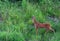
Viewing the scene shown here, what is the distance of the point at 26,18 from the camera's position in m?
9.23

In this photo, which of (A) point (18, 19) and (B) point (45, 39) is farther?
(A) point (18, 19)

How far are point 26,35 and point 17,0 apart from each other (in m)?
2.33

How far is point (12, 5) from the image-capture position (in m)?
9.81

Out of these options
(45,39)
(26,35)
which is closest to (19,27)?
(26,35)

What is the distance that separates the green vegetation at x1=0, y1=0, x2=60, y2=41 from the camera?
8188 mm

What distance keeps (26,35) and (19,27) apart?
0.36m

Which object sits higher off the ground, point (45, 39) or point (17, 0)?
point (17, 0)

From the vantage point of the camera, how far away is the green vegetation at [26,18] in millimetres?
8188

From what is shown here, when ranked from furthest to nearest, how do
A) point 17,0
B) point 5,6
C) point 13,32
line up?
point 17,0 < point 5,6 < point 13,32

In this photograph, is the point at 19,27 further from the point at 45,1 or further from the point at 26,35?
the point at 45,1

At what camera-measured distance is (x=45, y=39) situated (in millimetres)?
8211

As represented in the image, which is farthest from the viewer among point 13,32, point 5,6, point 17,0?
point 17,0

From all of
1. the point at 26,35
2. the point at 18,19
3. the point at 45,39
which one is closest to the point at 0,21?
the point at 18,19

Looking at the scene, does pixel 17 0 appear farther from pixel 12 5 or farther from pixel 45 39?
pixel 45 39
